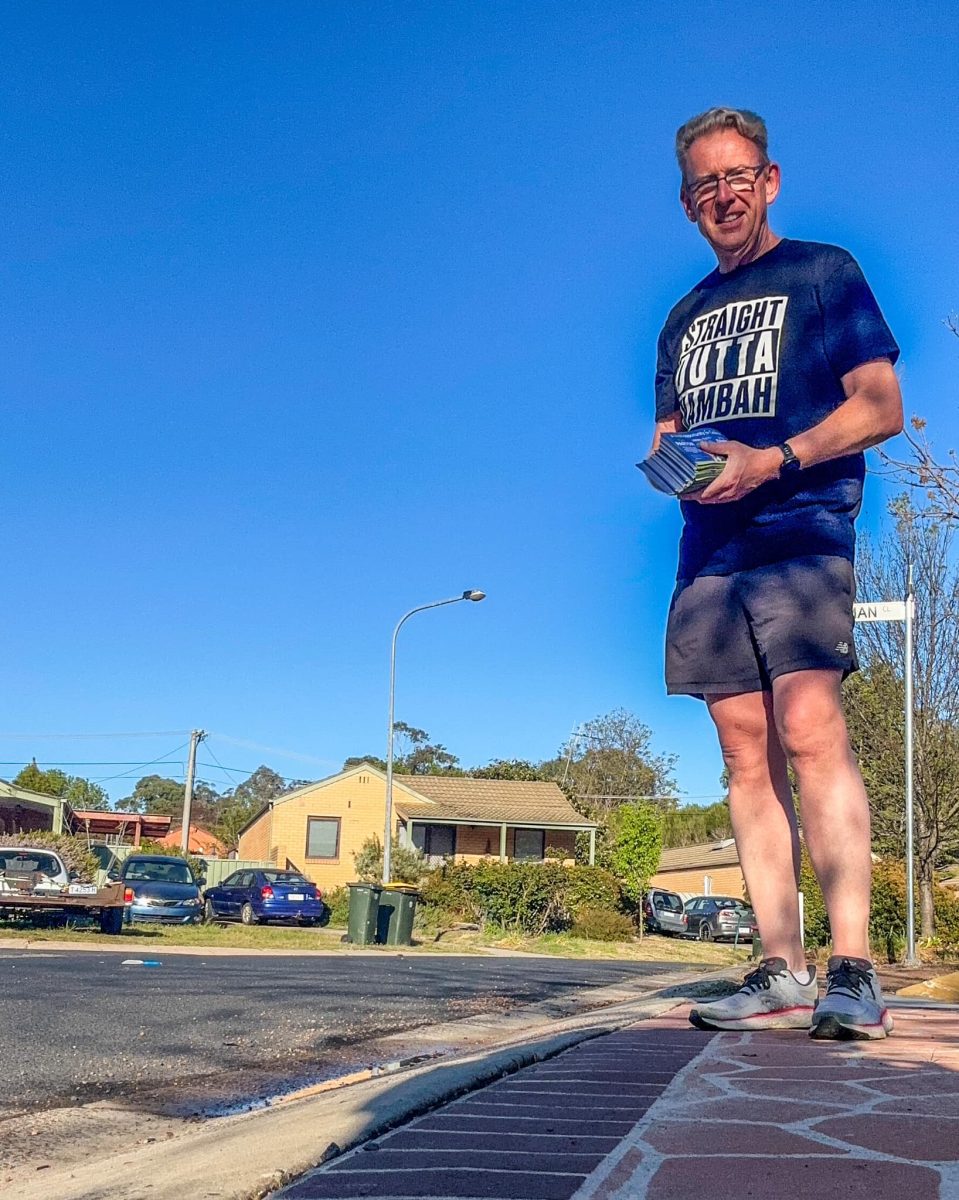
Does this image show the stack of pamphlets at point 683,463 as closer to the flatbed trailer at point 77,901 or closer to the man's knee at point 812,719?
the man's knee at point 812,719

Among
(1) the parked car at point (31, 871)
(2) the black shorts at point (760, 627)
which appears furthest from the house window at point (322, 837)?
(2) the black shorts at point (760, 627)

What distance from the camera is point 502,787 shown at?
4403 centimetres

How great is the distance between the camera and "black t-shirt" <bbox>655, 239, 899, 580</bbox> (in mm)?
3299

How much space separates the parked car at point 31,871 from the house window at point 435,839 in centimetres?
2341

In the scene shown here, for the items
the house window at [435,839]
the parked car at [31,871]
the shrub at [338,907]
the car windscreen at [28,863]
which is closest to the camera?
the parked car at [31,871]

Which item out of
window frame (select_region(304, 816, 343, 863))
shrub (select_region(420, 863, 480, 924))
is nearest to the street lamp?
shrub (select_region(420, 863, 480, 924))

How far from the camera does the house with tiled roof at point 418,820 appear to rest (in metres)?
40.6

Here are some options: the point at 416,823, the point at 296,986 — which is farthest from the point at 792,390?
the point at 416,823

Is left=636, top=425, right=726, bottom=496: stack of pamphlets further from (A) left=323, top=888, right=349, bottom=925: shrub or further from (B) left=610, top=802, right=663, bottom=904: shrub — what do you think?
(A) left=323, top=888, right=349, bottom=925: shrub

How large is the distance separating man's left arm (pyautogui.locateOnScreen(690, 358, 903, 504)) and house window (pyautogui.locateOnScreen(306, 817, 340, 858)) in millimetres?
40927

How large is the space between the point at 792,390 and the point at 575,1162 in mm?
2183

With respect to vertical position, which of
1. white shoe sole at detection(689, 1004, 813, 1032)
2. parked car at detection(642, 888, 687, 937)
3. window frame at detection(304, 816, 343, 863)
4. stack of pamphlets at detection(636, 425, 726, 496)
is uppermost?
stack of pamphlets at detection(636, 425, 726, 496)

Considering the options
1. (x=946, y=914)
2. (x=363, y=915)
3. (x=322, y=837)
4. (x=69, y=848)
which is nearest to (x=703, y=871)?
(x=322, y=837)

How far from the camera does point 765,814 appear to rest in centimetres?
346
